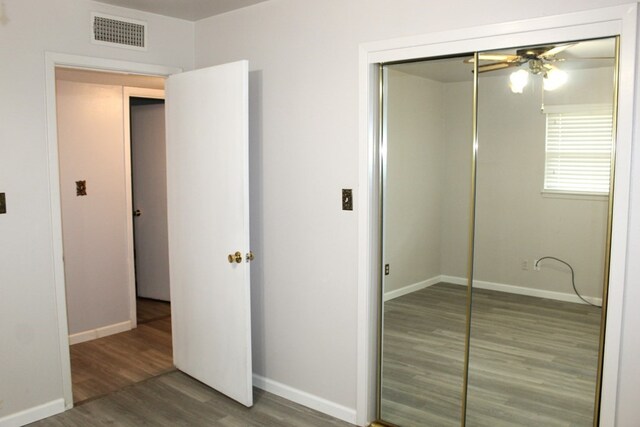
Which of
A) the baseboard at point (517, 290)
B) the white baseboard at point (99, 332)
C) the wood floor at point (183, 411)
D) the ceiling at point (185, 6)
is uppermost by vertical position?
the ceiling at point (185, 6)

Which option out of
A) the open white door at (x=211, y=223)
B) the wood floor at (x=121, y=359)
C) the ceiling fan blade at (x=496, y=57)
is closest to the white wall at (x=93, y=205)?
the wood floor at (x=121, y=359)

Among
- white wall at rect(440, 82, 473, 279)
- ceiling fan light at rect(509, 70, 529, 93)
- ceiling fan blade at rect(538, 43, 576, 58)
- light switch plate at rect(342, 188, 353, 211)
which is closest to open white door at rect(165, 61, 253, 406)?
light switch plate at rect(342, 188, 353, 211)

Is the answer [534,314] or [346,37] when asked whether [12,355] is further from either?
[534,314]

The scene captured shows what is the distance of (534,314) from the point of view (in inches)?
104

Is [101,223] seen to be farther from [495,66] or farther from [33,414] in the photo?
[495,66]

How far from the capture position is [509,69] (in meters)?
2.54

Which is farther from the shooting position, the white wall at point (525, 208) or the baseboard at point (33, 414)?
the baseboard at point (33, 414)

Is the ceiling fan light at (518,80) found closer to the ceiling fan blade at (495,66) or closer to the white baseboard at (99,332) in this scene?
the ceiling fan blade at (495,66)

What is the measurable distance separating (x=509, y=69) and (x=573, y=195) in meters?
0.66

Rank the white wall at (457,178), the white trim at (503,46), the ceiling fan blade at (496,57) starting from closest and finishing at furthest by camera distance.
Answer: the white trim at (503,46)
the ceiling fan blade at (496,57)
the white wall at (457,178)

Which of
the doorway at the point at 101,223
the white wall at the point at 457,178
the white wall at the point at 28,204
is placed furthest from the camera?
the doorway at the point at 101,223

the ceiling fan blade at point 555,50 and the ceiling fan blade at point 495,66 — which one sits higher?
the ceiling fan blade at point 555,50

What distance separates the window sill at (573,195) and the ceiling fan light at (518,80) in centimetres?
51

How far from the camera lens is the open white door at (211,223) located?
10.7 ft
